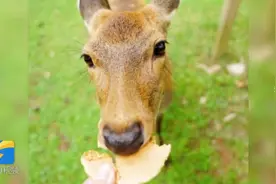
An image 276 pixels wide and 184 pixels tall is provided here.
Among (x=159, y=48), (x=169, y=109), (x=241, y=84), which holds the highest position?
(x=159, y=48)

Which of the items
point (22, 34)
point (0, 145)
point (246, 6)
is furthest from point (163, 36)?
point (0, 145)

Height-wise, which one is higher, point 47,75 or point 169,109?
point 47,75

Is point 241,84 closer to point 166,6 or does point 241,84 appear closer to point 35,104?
point 166,6

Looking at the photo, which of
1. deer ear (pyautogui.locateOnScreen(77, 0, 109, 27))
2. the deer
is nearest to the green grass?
deer ear (pyautogui.locateOnScreen(77, 0, 109, 27))

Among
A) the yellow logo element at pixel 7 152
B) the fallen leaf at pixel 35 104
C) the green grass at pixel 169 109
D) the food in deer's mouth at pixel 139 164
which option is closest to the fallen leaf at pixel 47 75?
the green grass at pixel 169 109

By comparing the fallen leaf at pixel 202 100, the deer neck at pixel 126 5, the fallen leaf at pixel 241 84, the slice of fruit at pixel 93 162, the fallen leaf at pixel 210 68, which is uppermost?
the deer neck at pixel 126 5

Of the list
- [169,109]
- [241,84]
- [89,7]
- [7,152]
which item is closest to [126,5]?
[89,7]

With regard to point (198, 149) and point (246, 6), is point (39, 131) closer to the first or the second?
point (198, 149)

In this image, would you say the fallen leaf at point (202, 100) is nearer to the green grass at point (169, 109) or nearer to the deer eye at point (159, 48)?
the green grass at point (169, 109)
